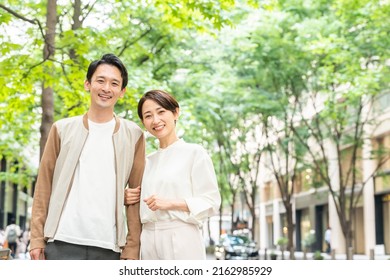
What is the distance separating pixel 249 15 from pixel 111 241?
2016 centimetres

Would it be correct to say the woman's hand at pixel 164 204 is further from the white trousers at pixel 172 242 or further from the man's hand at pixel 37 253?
the man's hand at pixel 37 253

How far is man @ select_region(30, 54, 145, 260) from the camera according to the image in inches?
135

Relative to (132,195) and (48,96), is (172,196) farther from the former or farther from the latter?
(48,96)

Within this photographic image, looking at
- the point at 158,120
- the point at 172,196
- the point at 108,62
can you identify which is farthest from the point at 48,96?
the point at 172,196

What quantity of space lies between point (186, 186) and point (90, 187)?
18.0 inches

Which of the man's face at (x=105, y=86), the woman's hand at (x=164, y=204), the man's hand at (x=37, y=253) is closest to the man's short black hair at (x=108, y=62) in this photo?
the man's face at (x=105, y=86)

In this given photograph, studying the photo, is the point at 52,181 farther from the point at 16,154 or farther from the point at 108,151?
the point at 16,154

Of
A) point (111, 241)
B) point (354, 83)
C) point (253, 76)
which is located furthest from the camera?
point (253, 76)

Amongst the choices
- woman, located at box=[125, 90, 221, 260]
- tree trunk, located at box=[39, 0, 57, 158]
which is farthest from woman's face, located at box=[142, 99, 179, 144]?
tree trunk, located at box=[39, 0, 57, 158]

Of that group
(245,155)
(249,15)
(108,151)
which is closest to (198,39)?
(249,15)

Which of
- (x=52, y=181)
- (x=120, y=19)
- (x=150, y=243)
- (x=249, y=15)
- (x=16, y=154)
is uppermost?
(x=249, y=15)

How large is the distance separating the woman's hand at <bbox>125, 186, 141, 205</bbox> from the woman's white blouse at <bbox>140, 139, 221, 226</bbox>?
3cm

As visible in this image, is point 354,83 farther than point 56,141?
Yes

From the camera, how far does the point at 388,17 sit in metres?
18.6
